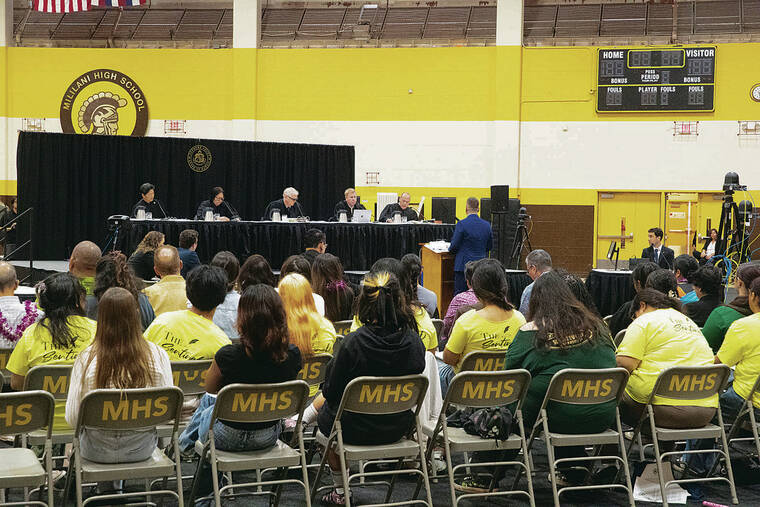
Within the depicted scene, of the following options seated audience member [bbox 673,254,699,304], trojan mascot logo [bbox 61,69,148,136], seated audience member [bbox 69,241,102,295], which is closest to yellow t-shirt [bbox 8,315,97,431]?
seated audience member [bbox 69,241,102,295]

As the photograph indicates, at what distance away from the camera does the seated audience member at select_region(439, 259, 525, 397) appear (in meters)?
4.35

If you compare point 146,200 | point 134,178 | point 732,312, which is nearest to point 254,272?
point 732,312

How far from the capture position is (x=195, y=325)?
13.3 feet

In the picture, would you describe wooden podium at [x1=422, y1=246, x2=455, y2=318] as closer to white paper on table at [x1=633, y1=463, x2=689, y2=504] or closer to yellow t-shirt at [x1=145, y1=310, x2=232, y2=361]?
white paper on table at [x1=633, y1=463, x2=689, y2=504]

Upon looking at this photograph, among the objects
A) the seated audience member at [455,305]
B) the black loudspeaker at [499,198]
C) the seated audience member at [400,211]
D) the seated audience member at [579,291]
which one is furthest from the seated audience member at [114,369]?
the black loudspeaker at [499,198]

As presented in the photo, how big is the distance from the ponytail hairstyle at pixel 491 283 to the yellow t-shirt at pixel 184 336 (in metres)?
1.37

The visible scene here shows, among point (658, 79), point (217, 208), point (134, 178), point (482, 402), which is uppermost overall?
point (658, 79)

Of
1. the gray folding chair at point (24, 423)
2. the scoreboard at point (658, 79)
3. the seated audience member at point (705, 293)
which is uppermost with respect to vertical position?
the scoreboard at point (658, 79)

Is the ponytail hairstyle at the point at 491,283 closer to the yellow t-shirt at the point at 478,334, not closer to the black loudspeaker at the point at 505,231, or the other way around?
the yellow t-shirt at the point at 478,334

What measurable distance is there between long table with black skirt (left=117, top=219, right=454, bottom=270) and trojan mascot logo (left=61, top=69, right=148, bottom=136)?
627 cm

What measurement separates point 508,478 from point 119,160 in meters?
10.1

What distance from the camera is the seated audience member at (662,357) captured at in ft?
13.4

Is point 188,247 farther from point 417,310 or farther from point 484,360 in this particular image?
point 484,360

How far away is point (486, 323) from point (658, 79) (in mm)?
11950
